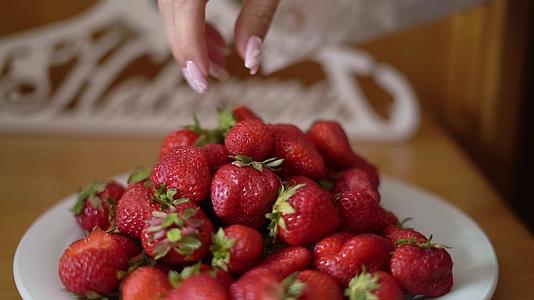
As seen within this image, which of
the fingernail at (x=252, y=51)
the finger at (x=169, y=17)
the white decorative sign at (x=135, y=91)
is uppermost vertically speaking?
the finger at (x=169, y=17)

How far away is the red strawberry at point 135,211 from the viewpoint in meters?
0.68

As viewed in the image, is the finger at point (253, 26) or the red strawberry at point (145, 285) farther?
the finger at point (253, 26)

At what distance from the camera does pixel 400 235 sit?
0.69m

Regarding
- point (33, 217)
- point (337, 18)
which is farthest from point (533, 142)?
point (33, 217)

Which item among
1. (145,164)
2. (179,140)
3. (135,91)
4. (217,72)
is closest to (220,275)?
(179,140)

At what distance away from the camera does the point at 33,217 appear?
3.22ft

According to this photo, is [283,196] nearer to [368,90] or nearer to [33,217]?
[33,217]

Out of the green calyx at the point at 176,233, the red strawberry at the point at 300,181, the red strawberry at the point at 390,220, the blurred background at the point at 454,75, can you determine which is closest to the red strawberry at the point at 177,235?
the green calyx at the point at 176,233

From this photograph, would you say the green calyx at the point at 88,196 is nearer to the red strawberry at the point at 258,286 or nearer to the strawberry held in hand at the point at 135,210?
the strawberry held in hand at the point at 135,210

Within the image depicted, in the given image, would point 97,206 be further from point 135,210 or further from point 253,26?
point 253,26

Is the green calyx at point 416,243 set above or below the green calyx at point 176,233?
below

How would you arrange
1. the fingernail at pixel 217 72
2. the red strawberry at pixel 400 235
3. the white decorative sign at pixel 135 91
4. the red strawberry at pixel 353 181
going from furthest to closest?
the white decorative sign at pixel 135 91
the fingernail at pixel 217 72
the red strawberry at pixel 353 181
the red strawberry at pixel 400 235

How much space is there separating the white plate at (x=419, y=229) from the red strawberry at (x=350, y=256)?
0.08m

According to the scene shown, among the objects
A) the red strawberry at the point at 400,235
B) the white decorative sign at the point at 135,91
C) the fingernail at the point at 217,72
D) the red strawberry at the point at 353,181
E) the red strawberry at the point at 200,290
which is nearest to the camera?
the red strawberry at the point at 200,290
